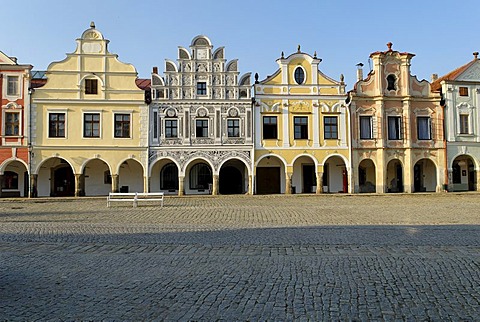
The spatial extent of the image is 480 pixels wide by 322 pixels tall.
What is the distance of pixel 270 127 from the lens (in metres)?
32.3

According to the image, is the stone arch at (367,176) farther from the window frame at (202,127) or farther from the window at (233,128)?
the window frame at (202,127)

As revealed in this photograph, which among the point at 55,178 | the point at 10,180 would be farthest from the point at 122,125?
the point at 10,180

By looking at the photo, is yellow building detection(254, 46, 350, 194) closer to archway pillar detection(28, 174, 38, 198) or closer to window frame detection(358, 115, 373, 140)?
window frame detection(358, 115, 373, 140)

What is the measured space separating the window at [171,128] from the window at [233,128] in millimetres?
3887

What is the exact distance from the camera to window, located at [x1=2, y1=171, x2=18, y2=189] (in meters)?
31.8

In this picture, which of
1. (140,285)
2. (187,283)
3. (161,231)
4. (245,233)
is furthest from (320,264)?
(161,231)

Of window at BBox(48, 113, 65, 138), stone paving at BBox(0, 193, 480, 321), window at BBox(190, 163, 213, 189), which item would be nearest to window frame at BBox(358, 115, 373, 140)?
window at BBox(190, 163, 213, 189)

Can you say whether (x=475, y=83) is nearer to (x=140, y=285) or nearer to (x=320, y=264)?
(x=320, y=264)

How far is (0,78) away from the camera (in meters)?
30.5

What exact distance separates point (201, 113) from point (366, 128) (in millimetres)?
12757

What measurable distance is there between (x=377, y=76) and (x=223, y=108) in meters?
12.4

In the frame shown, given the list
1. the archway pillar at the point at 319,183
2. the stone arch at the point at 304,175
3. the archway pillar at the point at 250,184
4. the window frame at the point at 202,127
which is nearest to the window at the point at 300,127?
the stone arch at the point at 304,175

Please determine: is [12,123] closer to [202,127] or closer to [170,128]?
[170,128]

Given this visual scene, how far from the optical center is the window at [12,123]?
30.3m
